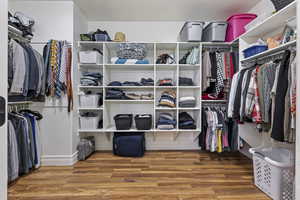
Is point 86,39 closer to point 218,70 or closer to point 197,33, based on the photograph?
point 197,33

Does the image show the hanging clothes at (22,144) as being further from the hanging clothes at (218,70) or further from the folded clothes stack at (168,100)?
the hanging clothes at (218,70)

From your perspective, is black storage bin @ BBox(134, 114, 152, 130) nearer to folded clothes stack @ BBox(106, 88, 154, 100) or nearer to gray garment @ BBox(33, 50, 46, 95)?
folded clothes stack @ BBox(106, 88, 154, 100)

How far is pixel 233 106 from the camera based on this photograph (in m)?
2.20

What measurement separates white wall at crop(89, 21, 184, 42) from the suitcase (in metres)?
1.65

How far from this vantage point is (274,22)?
6.27 feet

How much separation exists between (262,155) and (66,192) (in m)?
2.02

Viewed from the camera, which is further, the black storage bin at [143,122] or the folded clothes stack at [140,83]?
the folded clothes stack at [140,83]

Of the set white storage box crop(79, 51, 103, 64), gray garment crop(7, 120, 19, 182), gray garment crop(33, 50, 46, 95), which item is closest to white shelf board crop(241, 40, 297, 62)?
white storage box crop(79, 51, 103, 64)

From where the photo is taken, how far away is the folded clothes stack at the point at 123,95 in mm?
2848

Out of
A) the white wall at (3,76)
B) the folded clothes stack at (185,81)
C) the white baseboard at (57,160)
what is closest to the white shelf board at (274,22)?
the folded clothes stack at (185,81)

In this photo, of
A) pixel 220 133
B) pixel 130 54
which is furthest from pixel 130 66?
pixel 220 133

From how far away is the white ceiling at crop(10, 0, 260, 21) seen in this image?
2.58 meters

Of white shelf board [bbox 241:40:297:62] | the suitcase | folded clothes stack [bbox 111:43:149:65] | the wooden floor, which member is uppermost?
folded clothes stack [bbox 111:43:149:65]

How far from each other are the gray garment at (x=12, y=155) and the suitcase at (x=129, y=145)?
127cm
